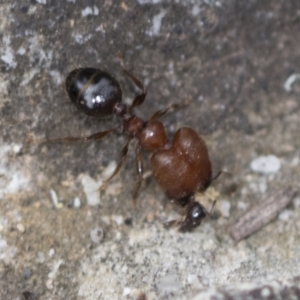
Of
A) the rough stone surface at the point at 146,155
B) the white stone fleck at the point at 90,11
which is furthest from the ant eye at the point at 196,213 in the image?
the white stone fleck at the point at 90,11

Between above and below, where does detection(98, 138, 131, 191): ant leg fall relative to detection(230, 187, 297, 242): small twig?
above

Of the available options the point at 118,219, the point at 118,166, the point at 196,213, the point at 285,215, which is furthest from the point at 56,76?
the point at 285,215

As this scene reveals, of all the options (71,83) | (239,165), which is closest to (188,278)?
(239,165)

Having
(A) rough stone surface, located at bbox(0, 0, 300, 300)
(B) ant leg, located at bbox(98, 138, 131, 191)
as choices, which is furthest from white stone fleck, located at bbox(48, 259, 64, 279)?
(B) ant leg, located at bbox(98, 138, 131, 191)

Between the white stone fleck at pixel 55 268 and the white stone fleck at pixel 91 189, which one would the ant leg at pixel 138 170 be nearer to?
the white stone fleck at pixel 91 189

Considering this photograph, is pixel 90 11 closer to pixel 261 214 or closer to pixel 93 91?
pixel 93 91

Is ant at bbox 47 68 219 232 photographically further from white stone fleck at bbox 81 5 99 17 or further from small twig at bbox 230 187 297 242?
white stone fleck at bbox 81 5 99 17
